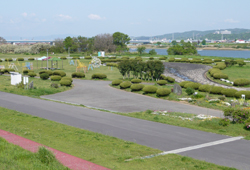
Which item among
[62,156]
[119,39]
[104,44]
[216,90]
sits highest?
[119,39]

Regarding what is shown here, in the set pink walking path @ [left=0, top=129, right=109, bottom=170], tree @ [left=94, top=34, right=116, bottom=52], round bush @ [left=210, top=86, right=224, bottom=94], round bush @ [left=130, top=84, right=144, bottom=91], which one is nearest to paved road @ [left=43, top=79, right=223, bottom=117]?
round bush @ [left=130, top=84, right=144, bottom=91]

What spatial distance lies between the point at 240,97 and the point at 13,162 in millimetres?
21031

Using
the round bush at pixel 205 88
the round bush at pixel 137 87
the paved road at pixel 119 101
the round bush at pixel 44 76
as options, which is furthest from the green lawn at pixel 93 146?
the round bush at pixel 44 76

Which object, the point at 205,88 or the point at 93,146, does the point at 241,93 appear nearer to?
the point at 205,88

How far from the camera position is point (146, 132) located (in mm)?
13219

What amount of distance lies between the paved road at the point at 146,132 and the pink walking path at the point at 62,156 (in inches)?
128

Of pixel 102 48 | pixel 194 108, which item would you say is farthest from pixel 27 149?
pixel 102 48

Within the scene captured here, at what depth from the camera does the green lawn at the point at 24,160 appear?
787 centimetres

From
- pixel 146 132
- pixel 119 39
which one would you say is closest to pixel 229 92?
pixel 146 132

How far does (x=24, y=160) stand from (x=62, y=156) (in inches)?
45.6

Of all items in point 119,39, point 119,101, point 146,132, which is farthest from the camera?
point 119,39

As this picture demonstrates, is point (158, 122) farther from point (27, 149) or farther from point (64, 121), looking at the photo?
point (27, 149)

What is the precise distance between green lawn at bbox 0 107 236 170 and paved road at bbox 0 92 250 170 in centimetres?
75

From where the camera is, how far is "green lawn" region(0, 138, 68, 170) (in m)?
7.87
